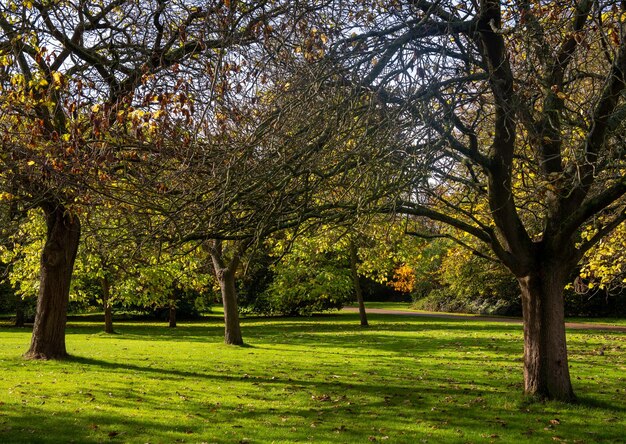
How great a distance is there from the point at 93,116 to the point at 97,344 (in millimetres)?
16372

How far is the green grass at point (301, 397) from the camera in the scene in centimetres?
877

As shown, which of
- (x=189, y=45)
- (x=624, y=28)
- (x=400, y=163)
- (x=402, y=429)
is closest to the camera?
(x=400, y=163)

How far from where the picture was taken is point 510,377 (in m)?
13.6

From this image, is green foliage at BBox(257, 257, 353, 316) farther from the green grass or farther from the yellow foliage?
the green grass

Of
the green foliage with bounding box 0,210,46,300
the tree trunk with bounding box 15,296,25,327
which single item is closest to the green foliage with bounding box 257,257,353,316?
the green foliage with bounding box 0,210,46,300

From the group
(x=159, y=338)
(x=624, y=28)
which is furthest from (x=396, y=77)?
(x=159, y=338)

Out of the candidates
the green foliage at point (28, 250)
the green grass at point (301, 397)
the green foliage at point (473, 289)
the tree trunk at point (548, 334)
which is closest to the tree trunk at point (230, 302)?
the green grass at point (301, 397)

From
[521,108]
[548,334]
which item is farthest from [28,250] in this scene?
[521,108]

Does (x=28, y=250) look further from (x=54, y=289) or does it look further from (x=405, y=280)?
(x=405, y=280)

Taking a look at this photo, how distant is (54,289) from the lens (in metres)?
15.4

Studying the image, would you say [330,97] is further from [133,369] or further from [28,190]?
[133,369]

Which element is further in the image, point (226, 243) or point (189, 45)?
point (226, 243)

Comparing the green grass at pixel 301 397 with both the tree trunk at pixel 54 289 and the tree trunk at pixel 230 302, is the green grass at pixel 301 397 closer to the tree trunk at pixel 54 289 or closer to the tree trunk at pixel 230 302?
the tree trunk at pixel 54 289

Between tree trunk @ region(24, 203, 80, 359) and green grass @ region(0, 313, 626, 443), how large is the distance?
592mm
